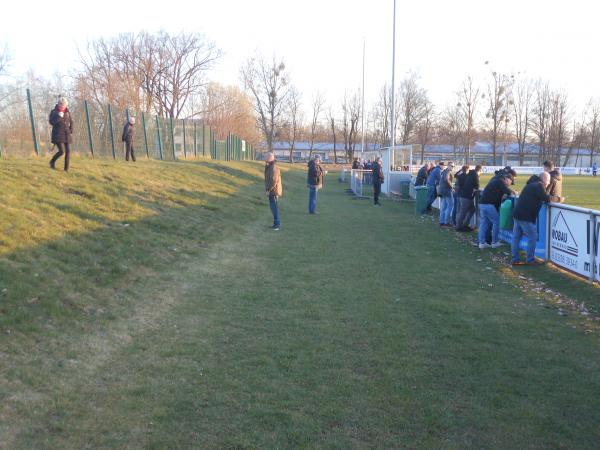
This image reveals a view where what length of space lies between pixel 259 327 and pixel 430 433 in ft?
9.77

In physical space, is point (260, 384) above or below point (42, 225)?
below

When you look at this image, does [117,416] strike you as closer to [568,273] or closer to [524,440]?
[524,440]

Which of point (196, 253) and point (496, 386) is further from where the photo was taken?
point (196, 253)

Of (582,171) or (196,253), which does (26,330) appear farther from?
(582,171)

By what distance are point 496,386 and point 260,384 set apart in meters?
2.10

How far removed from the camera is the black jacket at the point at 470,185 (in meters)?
14.9

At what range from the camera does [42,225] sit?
880 centimetres

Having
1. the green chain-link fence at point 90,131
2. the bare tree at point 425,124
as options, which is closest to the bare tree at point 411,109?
the bare tree at point 425,124

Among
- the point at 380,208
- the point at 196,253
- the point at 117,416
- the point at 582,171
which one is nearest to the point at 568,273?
the point at 196,253

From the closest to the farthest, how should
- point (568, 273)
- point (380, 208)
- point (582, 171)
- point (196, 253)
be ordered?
1. point (568, 273)
2. point (196, 253)
3. point (380, 208)
4. point (582, 171)

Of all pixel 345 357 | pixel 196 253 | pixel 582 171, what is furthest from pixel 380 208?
pixel 582 171

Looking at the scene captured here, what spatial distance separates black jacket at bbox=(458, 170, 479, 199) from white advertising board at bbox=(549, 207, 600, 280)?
4115 mm

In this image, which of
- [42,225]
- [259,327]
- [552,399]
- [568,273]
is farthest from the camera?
[568,273]

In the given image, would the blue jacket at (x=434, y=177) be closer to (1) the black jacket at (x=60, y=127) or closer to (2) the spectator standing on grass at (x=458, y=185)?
(2) the spectator standing on grass at (x=458, y=185)
